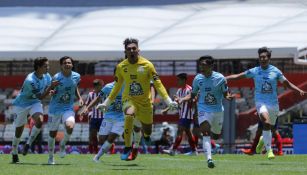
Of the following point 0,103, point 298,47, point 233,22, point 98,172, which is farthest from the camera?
point 233,22

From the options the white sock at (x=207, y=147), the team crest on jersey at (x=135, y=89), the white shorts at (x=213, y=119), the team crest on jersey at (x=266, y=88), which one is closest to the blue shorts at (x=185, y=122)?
→ the team crest on jersey at (x=266, y=88)

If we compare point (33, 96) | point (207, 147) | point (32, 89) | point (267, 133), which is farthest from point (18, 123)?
point (267, 133)

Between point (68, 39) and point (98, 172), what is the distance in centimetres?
3180

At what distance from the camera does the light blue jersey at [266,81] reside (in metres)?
19.4

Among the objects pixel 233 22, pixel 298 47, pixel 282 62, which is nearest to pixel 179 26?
pixel 233 22

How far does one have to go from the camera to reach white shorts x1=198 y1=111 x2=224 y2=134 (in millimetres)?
16938

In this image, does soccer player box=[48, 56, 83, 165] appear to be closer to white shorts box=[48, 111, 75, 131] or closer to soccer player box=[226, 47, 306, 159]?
white shorts box=[48, 111, 75, 131]

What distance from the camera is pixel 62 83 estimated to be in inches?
723

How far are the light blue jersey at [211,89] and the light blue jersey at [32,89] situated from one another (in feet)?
9.96

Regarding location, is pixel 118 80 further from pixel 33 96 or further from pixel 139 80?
pixel 33 96

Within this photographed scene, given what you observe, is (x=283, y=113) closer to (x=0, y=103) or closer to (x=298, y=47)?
(x=298, y=47)

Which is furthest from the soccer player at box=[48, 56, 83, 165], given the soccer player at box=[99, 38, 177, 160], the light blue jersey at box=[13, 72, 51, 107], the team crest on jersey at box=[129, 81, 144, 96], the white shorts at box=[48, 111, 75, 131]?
the team crest on jersey at box=[129, 81, 144, 96]

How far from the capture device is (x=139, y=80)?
54.3 ft

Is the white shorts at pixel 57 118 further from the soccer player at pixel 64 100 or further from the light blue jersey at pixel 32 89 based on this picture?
the light blue jersey at pixel 32 89
